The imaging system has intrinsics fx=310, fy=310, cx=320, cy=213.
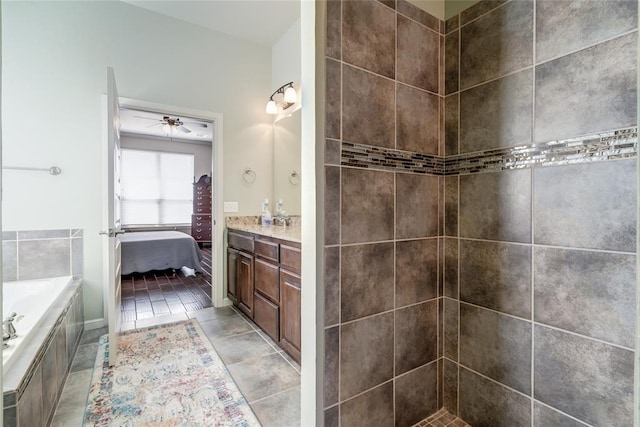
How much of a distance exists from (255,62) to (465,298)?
3.24 metres

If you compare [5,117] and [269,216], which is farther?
[269,216]

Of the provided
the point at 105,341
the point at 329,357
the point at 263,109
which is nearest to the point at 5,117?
the point at 105,341

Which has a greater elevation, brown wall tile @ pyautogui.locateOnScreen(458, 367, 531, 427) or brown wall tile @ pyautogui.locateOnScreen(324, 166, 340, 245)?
brown wall tile @ pyautogui.locateOnScreen(324, 166, 340, 245)

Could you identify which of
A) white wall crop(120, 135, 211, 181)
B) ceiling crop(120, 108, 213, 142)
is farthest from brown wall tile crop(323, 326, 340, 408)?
white wall crop(120, 135, 211, 181)

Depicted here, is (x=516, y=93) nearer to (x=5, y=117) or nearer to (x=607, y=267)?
(x=607, y=267)

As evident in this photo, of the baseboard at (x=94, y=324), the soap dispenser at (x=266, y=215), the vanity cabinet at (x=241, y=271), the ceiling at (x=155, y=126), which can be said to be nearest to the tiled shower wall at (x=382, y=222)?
the vanity cabinet at (x=241, y=271)

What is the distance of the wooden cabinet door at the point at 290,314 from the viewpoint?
2.06 meters

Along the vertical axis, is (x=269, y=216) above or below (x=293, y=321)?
above

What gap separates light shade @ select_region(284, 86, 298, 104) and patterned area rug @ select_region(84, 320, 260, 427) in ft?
7.87

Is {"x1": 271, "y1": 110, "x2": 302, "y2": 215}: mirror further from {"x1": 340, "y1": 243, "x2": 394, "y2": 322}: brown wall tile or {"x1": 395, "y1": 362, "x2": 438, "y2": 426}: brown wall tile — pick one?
{"x1": 395, "y1": 362, "x2": 438, "y2": 426}: brown wall tile

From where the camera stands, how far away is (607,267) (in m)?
1.14

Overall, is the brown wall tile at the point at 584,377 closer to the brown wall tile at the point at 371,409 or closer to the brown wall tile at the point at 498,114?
the brown wall tile at the point at 371,409

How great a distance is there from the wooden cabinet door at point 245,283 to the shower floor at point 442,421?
1.70 meters

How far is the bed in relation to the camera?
4266 mm
